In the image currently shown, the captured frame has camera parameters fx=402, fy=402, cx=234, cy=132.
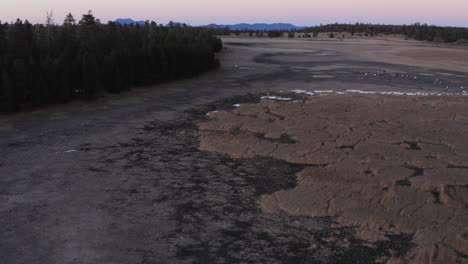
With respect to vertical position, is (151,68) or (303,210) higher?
(151,68)

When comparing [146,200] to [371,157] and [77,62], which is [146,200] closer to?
[371,157]

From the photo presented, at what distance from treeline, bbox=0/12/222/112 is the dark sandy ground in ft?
2.15

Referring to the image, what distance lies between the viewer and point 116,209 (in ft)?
15.4

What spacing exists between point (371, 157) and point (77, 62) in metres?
8.23

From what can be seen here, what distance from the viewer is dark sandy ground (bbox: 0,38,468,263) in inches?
151

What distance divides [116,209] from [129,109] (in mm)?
5864

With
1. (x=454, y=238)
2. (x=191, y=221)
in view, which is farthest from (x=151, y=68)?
(x=454, y=238)

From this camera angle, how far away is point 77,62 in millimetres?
11016

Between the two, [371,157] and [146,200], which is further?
[371,157]

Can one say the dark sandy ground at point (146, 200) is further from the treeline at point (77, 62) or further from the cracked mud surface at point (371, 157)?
the treeline at point (77, 62)

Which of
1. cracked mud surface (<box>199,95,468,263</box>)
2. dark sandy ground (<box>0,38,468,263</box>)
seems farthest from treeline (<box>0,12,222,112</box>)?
cracked mud surface (<box>199,95,468,263</box>)

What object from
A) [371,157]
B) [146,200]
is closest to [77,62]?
[146,200]

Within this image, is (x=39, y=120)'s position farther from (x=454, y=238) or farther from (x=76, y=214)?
(x=454, y=238)

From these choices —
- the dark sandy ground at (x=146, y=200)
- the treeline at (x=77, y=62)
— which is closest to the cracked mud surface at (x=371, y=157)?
the dark sandy ground at (x=146, y=200)
